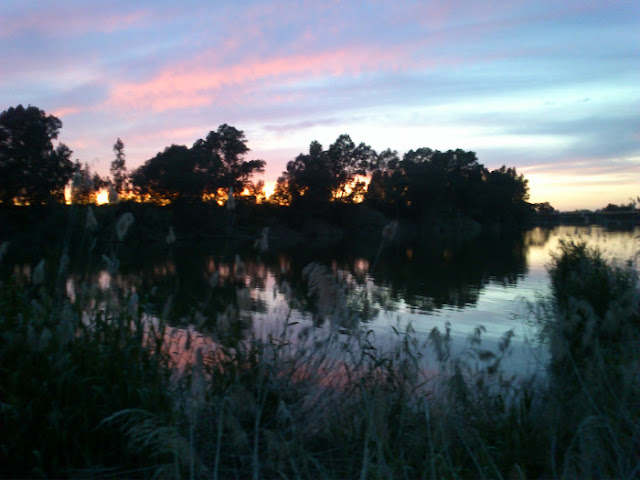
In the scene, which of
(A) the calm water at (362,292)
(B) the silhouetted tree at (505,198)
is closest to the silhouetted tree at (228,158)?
(A) the calm water at (362,292)

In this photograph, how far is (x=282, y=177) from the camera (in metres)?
60.8

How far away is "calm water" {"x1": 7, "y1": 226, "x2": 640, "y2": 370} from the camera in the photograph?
17.0 ft

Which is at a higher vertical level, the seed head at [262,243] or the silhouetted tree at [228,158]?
the silhouetted tree at [228,158]

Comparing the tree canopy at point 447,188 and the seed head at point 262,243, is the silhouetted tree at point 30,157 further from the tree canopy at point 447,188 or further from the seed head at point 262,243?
the tree canopy at point 447,188

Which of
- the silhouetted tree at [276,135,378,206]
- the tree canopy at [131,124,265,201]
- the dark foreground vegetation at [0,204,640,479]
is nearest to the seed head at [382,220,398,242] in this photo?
the dark foreground vegetation at [0,204,640,479]

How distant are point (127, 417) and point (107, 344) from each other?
0.69m

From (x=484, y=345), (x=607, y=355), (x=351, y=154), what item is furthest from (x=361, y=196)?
(x=607, y=355)

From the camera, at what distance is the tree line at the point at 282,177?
1151 inches

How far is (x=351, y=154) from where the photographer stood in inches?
3002

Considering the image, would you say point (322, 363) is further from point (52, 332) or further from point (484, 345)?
point (484, 345)

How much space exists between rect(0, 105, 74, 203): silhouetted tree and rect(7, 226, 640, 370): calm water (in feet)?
28.2

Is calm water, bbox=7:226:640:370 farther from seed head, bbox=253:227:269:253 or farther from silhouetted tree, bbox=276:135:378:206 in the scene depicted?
silhouetted tree, bbox=276:135:378:206

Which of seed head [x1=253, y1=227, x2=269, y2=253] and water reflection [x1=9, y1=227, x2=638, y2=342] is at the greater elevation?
seed head [x1=253, y1=227, x2=269, y2=253]

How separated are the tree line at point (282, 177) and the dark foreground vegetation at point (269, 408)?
1.41 m
